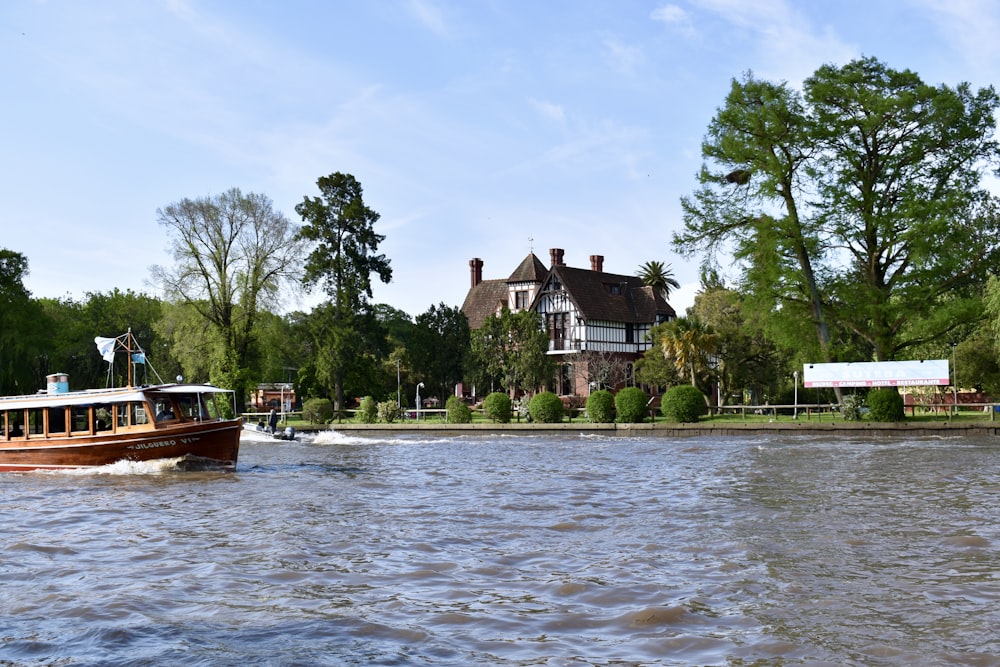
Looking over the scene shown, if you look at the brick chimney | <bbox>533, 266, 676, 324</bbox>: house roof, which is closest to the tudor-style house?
<bbox>533, 266, 676, 324</bbox>: house roof

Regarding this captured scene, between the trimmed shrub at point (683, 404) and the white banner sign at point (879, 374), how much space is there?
5426 millimetres

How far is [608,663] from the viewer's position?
7758 mm

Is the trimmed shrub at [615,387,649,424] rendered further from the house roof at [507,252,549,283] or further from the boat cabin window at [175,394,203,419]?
the house roof at [507,252,549,283]

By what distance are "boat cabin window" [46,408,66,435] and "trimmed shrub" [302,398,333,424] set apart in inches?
1142

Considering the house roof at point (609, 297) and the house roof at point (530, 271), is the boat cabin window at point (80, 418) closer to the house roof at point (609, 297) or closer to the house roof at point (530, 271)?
the house roof at point (609, 297)

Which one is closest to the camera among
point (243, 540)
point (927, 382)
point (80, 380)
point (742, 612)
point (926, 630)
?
point (926, 630)

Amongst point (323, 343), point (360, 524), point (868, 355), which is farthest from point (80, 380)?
point (360, 524)

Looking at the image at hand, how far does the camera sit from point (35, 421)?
96.9 ft

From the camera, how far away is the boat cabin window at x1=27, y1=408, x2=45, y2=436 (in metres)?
29.4

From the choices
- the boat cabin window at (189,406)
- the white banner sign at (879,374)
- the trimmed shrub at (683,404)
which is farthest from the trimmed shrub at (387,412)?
the boat cabin window at (189,406)

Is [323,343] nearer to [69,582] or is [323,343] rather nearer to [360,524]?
[360,524]

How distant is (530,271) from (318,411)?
3112cm

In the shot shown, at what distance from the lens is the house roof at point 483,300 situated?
88.3m

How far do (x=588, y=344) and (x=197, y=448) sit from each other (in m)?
51.9
